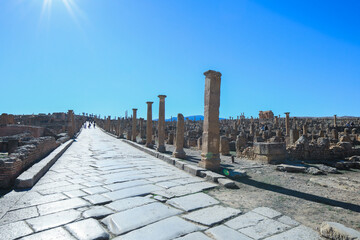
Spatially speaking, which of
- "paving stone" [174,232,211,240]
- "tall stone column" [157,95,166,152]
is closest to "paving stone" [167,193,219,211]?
"paving stone" [174,232,211,240]

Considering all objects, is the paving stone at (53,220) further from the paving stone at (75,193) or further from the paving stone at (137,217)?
the paving stone at (75,193)

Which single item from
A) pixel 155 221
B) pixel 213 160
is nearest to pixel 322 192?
pixel 213 160

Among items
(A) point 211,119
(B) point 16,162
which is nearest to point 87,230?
(B) point 16,162

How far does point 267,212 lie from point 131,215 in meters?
2.26

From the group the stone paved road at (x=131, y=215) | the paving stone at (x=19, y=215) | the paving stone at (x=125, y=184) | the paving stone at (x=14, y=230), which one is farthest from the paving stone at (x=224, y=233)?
the paving stone at (x=19, y=215)

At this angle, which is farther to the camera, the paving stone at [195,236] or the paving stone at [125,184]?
the paving stone at [125,184]

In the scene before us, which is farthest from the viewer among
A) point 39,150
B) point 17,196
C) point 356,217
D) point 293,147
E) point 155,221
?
point 293,147

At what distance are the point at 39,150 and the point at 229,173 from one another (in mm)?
6710

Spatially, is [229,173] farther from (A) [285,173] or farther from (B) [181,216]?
(B) [181,216]

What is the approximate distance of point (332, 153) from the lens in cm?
1095

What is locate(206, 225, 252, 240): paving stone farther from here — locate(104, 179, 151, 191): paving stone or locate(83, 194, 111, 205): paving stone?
locate(104, 179, 151, 191): paving stone

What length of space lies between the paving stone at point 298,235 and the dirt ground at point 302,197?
0.74 feet

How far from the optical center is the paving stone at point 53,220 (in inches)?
119

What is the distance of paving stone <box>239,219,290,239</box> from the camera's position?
2.93 metres
